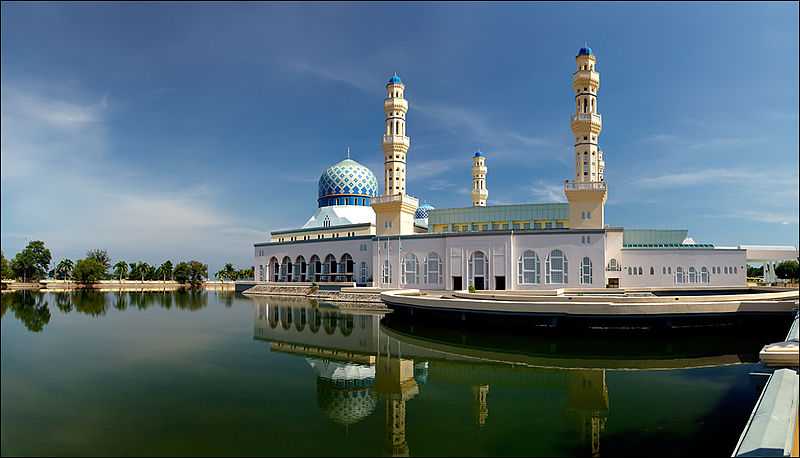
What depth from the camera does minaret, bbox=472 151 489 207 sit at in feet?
157

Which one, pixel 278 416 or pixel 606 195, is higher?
pixel 606 195

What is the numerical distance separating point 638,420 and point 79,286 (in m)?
68.1

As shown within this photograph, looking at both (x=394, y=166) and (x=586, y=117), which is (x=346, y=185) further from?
(x=586, y=117)

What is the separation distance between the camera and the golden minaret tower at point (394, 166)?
1512 inches

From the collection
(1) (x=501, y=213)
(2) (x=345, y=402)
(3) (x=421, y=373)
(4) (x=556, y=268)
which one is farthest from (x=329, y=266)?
(2) (x=345, y=402)

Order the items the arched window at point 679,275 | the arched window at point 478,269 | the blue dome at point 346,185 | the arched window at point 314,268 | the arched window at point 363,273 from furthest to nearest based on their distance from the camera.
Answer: the blue dome at point 346,185, the arched window at point 314,268, the arched window at point 363,273, the arched window at point 478,269, the arched window at point 679,275

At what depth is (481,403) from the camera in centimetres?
1052

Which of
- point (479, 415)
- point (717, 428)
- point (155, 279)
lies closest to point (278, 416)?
point (479, 415)

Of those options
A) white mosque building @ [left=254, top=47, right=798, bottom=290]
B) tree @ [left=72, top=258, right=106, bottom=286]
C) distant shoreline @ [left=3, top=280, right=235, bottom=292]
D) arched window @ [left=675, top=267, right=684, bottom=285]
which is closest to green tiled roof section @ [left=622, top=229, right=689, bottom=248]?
white mosque building @ [left=254, top=47, right=798, bottom=290]

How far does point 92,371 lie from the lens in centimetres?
1283

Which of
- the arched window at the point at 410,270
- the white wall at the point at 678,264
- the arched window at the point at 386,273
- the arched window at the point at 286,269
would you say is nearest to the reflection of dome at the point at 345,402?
the arched window at the point at 410,270

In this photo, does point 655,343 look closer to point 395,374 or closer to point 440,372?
point 440,372

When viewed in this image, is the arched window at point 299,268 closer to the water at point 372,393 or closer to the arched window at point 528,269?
the arched window at point 528,269

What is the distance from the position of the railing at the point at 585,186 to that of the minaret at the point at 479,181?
14.6 metres
